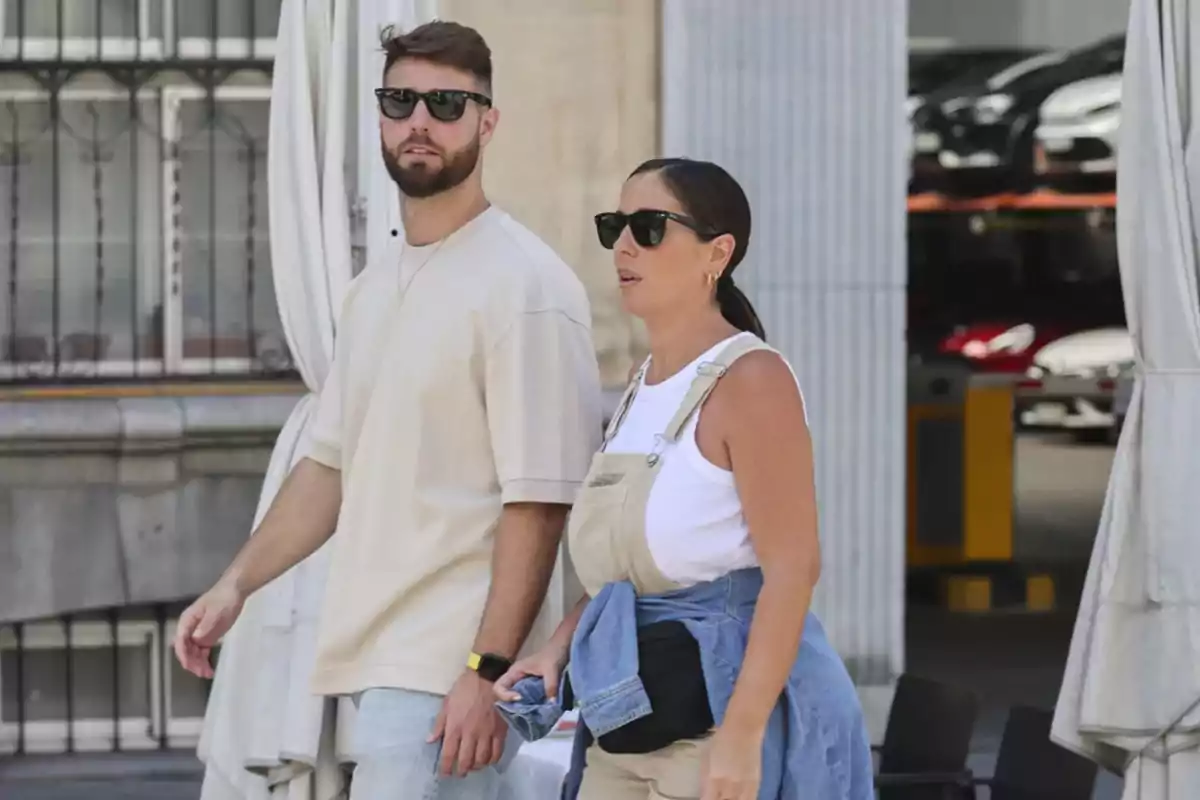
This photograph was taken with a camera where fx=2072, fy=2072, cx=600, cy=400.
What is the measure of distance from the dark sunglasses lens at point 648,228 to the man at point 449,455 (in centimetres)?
30

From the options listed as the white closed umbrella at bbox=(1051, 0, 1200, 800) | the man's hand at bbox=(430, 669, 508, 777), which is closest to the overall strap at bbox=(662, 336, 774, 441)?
the man's hand at bbox=(430, 669, 508, 777)

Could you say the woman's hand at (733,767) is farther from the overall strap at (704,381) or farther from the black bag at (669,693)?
the overall strap at (704,381)

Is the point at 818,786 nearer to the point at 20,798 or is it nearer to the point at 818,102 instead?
the point at 818,102

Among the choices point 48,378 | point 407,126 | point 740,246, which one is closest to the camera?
point 740,246

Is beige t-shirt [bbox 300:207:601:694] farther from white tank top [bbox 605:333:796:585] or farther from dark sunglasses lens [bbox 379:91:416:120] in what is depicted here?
white tank top [bbox 605:333:796:585]

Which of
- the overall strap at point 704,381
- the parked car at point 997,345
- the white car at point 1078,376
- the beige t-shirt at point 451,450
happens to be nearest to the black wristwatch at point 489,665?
the beige t-shirt at point 451,450

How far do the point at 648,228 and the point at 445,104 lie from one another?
18.8 inches

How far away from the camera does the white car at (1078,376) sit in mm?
15828

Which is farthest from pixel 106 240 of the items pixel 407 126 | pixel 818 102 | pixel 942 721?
pixel 407 126

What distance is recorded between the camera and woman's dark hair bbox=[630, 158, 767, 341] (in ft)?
9.98

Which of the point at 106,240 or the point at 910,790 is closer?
the point at 910,790

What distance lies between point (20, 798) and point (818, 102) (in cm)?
348

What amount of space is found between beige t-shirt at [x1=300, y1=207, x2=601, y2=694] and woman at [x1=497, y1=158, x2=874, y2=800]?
0.68 ft

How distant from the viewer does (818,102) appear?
6.60 m
